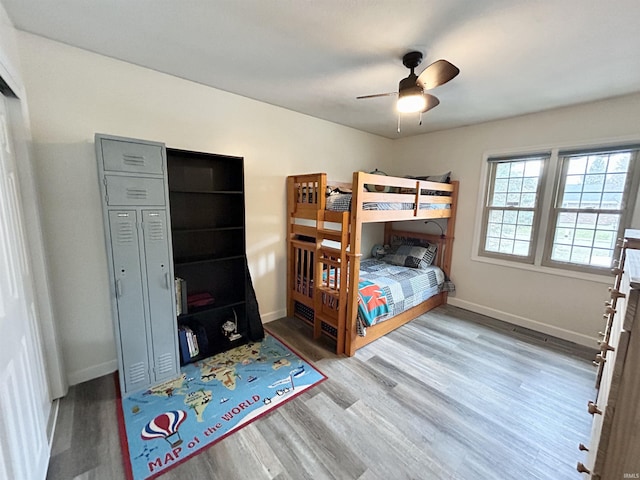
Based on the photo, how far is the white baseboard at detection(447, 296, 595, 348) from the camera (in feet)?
9.15

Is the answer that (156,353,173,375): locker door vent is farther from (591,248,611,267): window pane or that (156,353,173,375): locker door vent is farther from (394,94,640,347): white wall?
(591,248,611,267): window pane

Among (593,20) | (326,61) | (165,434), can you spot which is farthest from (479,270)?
(165,434)

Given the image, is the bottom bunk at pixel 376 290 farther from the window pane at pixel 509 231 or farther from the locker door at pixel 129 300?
the locker door at pixel 129 300

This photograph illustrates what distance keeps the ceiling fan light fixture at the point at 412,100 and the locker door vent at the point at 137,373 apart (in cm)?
274

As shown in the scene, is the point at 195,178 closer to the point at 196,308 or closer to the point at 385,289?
the point at 196,308

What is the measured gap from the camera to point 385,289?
284cm

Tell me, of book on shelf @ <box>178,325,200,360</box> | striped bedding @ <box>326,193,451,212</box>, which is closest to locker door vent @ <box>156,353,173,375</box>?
book on shelf @ <box>178,325,200,360</box>

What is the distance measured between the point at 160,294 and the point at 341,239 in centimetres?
153

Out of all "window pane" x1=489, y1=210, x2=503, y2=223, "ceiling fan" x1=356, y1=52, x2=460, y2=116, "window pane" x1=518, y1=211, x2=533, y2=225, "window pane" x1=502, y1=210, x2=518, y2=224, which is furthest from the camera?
"window pane" x1=489, y1=210, x2=503, y2=223

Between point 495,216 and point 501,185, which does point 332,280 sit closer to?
point 495,216

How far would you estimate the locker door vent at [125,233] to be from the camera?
1808 mm

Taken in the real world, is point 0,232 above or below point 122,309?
above

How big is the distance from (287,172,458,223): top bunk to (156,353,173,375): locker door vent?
176 cm

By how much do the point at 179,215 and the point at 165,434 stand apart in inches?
65.1
